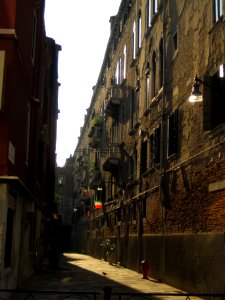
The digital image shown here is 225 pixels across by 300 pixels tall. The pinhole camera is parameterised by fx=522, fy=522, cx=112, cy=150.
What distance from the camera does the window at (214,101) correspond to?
14221 millimetres

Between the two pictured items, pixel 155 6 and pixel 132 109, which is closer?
pixel 155 6

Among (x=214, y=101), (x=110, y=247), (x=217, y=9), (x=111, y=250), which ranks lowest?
(x=111, y=250)

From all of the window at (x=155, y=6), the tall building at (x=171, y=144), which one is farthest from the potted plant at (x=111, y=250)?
the window at (x=155, y=6)

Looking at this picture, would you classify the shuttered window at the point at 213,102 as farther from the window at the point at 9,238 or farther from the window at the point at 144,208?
the window at the point at 144,208

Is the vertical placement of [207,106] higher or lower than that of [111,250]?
higher

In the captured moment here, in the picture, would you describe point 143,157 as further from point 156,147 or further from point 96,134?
point 96,134

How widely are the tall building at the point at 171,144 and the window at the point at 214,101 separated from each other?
3cm

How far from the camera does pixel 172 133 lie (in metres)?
19.2

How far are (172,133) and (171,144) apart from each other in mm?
408

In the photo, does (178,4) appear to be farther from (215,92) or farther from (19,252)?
(19,252)

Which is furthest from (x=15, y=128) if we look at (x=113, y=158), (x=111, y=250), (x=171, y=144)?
(x=111, y=250)

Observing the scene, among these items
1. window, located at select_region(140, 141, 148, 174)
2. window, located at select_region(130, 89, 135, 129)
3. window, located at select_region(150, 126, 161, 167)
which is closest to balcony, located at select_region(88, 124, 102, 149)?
window, located at select_region(130, 89, 135, 129)

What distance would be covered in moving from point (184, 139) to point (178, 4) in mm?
5517

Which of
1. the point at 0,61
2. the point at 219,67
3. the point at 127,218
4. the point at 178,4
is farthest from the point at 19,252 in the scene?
the point at 127,218
